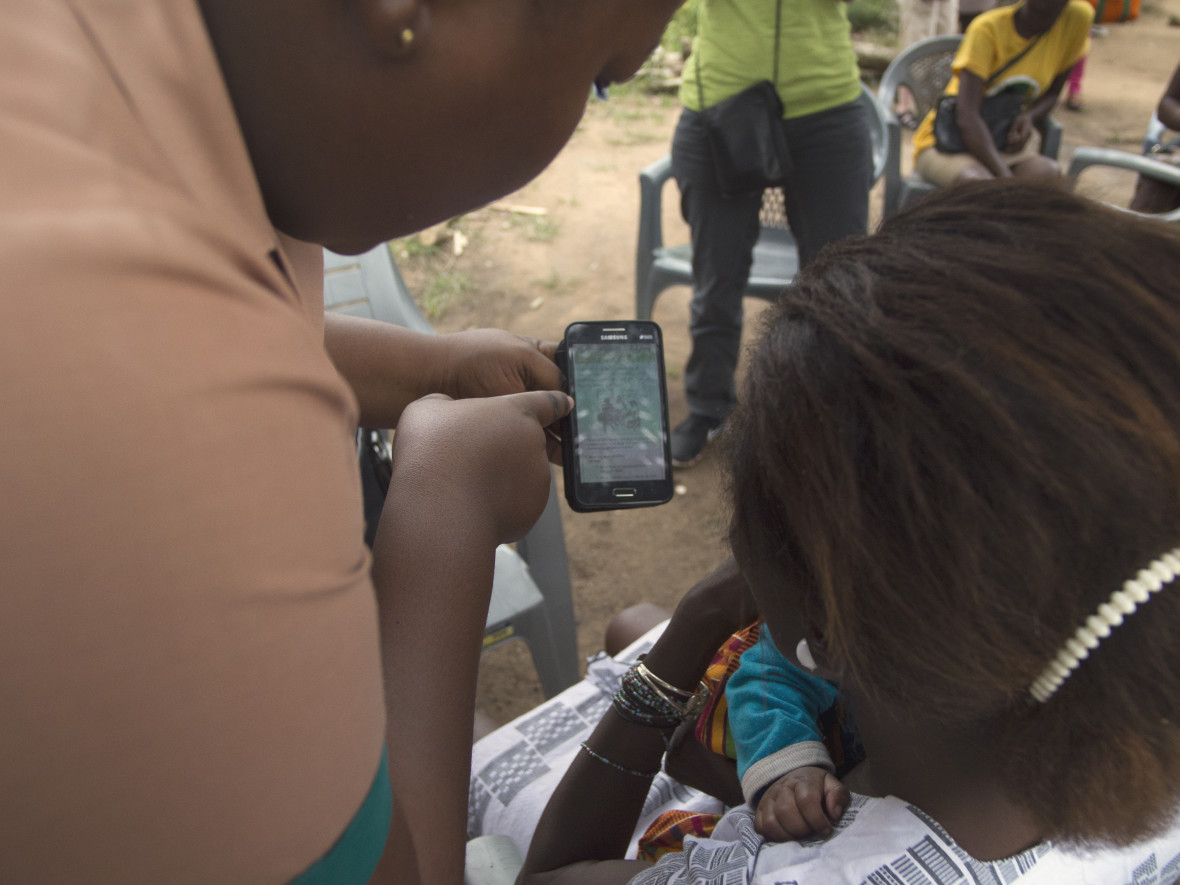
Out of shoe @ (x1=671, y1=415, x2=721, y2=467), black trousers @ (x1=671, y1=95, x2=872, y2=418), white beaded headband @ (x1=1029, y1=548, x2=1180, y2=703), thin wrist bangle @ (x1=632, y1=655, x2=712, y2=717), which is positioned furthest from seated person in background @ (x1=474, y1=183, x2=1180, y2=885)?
shoe @ (x1=671, y1=415, x2=721, y2=467)

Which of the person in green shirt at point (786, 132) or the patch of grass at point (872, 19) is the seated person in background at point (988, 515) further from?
the patch of grass at point (872, 19)

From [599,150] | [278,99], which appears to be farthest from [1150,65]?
[278,99]

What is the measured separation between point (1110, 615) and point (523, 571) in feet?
4.72

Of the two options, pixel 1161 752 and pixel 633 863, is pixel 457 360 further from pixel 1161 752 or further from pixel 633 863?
pixel 1161 752

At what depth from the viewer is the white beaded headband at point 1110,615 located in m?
0.67

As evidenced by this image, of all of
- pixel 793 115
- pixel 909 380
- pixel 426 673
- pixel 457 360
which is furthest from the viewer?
pixel 793 115

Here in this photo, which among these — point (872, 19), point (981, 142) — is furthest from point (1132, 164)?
point (872, 19)

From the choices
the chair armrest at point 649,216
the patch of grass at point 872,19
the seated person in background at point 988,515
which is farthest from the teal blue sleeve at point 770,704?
the patch of grass at point 872,19

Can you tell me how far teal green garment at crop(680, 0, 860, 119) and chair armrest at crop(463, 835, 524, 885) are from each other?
2315 mm

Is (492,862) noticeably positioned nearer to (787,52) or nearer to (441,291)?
(787,52)

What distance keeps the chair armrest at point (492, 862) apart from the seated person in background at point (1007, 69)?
3546mm

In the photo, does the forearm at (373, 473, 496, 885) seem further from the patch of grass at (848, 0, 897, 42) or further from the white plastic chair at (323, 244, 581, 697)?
the patch of grass at (848, 0, 897, 42)

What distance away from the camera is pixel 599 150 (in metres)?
6.17

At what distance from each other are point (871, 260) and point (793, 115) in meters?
2.20
